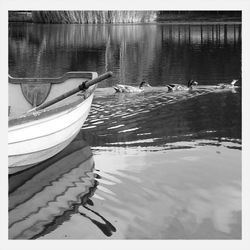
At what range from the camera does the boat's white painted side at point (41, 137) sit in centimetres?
764

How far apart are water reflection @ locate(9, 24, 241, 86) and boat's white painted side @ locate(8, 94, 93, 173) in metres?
8.28

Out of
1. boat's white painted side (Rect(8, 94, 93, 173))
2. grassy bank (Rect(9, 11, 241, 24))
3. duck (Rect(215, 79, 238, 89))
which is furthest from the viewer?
grassy bank (Rect(9, 11, 241, 24))

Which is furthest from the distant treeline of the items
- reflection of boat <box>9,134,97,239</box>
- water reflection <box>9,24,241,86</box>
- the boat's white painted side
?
reflection of boat <box>9,134,97,239</box>

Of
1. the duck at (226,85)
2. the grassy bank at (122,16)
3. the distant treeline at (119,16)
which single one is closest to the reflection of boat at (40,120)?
the duck at (226,85)

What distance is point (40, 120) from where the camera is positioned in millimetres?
7996

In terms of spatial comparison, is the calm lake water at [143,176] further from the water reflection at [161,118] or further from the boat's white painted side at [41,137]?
the boat's white painted side at [41,137]

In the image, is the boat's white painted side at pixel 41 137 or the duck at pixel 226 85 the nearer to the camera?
the boat's white painted side at pixel 41 137

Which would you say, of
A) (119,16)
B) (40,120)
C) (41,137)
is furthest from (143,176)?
(119,16)

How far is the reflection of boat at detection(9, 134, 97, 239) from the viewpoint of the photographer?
6801mm

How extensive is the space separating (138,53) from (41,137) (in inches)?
827

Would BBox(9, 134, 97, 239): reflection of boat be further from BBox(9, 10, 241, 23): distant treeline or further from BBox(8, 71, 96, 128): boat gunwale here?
BBox(9, 10, 241, 23): distant treeline

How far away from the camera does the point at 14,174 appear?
848 centimetres
